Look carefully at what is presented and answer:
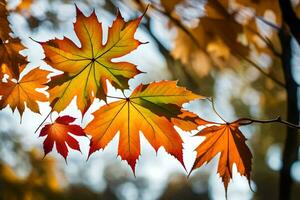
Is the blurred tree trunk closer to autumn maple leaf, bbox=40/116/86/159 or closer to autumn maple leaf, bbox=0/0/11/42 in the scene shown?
autumn maple leaf, bbox=40/116/86/159

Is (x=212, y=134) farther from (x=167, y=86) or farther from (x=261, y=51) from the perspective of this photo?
(x=261, y=51)

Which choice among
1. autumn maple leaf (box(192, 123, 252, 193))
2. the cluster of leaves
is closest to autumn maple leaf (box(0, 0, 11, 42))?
the cluster of leaves

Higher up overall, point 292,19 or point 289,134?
point 292,19

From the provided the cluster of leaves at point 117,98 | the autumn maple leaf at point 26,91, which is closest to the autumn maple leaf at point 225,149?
the cluster of leaves at point 117,98

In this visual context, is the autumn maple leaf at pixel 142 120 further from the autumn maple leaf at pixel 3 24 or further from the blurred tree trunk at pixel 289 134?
the blurred tree trunk at pixel 289 134

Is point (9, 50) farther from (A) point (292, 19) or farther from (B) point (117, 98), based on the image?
(A) point (292, 19)

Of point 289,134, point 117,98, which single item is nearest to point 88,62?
point 117,98

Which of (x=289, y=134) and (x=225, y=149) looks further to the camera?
(x=289, y=134)
